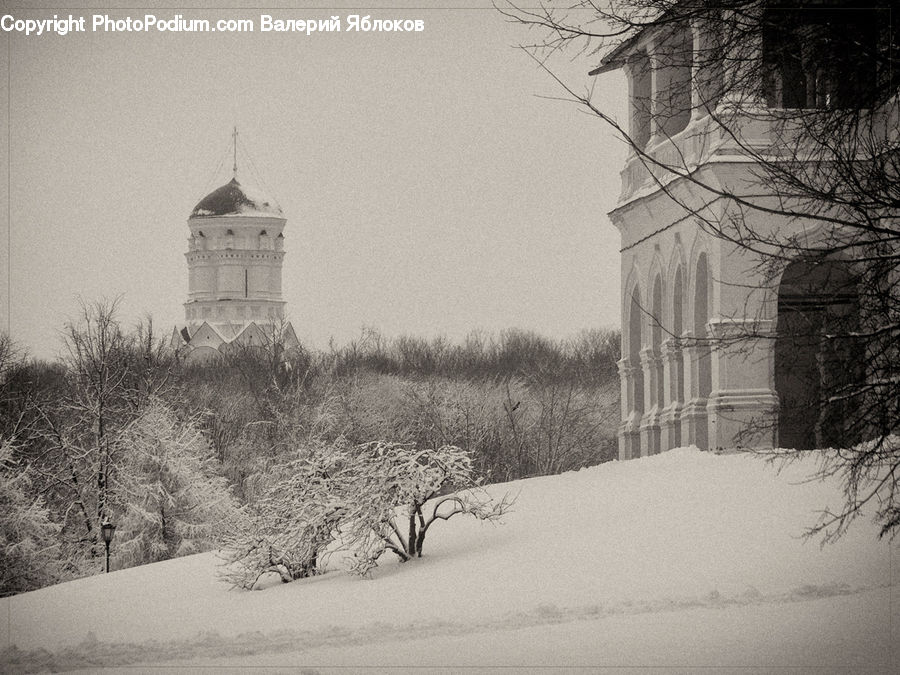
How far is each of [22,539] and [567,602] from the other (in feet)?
66.0

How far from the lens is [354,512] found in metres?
20.2

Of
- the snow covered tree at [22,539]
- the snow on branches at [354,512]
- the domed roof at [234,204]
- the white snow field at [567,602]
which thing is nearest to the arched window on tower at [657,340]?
the white snow field at [567,602]

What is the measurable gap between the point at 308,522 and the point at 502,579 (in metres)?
3.82

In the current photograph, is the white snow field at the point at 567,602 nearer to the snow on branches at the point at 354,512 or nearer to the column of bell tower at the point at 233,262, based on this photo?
the snow on branches at the point at 354,512

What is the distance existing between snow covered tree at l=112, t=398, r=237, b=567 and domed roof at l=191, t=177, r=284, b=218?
20116 millimetres

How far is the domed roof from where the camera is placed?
5934 cm

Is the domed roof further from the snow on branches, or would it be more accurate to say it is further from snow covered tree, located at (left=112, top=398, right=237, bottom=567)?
the snow on branches

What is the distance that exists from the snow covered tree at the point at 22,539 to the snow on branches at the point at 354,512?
1229 cm

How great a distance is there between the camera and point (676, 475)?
22.1 metres

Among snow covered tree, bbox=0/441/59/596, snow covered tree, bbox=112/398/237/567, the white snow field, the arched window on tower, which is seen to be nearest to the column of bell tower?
snow covered tree, bbox=112/398/237/567

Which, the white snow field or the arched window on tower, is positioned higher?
the arched window on tower

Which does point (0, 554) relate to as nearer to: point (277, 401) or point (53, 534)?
point (53, 534)

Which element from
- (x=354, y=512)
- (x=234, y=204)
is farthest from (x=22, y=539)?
(x=234, y=204)

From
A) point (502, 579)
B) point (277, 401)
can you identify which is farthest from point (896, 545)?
point (277, 401)
